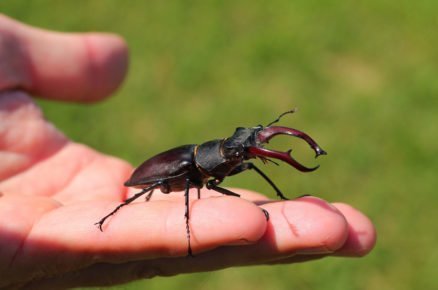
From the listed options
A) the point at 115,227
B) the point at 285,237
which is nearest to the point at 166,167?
the point at 115,227

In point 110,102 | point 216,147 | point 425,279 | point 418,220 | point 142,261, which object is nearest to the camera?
point 142,261

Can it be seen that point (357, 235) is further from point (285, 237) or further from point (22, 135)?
point (22, 135)

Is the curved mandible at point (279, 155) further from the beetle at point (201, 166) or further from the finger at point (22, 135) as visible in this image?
the finger at point (22, 135)

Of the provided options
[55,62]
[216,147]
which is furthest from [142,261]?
[55,62]

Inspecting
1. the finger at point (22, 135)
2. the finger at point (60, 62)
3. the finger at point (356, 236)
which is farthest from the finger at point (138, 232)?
the finger at point (60, 62)

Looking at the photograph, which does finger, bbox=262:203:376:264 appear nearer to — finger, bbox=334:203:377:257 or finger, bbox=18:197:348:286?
finger, bbox=334:203:377:257

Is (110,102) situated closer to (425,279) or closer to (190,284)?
(190,284)

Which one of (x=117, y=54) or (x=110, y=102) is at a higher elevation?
(x=117, y=54)
